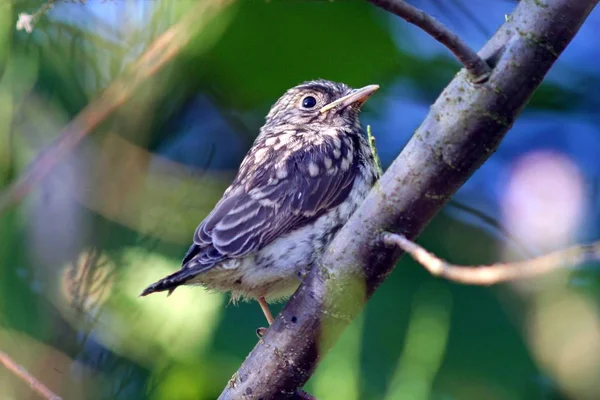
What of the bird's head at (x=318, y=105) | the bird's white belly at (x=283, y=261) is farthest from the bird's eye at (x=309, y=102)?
the bird's white belly at (x=283, y=261)

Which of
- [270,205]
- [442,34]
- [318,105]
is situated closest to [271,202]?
[270,205]

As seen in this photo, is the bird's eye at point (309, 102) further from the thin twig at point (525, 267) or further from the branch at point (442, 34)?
the thin twig at point (525, 267)

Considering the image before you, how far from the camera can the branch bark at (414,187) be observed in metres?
1.65

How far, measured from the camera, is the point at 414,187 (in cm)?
187

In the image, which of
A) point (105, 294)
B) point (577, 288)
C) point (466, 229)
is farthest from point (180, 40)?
point (577, 288)

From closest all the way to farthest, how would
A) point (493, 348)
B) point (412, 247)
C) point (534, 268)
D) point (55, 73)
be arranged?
point (534, 268) < point (412, 247) < point (55, 73) < point (493, 348)

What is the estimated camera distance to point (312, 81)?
341 centimetres

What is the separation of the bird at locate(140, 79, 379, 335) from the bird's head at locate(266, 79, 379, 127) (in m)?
0.10

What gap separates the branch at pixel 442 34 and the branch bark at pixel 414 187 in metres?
0.03

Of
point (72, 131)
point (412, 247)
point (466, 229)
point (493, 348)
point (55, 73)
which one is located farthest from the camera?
point (466, 229)

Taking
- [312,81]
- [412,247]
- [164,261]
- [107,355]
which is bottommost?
[107,355]

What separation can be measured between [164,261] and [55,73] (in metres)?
0.78

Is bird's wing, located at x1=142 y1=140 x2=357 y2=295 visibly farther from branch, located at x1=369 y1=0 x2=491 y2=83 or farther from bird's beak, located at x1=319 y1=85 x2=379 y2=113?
branch, located at x1=369 y1=0 x2=491 y2=83

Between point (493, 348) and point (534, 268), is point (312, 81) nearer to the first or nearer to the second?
point (493, 348)
